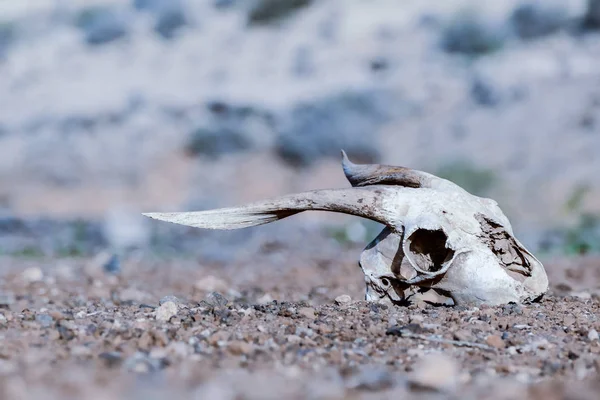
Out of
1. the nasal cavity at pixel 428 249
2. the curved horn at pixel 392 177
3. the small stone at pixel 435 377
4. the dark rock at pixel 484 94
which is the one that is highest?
the dark rock at pixel 484 94

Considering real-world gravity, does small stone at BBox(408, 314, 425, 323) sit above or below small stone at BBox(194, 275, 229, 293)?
above

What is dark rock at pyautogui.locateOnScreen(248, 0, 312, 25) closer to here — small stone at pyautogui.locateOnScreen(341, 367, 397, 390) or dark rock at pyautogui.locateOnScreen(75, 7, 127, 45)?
dark rock at pyautogui.locateOnScreen(75, 7, 127, 45)

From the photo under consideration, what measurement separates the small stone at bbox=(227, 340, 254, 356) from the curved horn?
2.21 m

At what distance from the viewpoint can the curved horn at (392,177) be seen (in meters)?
5.48

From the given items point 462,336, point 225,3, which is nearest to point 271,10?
point 225,3

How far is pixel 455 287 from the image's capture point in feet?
16.3

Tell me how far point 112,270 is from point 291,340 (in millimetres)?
5939

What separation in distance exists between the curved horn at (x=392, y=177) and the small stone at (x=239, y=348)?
87.1 inches

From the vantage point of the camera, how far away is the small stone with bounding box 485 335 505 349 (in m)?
3.91

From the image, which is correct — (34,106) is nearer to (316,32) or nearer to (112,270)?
(316,32)

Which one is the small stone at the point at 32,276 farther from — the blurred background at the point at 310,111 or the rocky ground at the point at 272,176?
the blurred background at the point at 310,111

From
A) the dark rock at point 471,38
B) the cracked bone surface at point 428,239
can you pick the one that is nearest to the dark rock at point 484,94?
the dark rock at point 471,38

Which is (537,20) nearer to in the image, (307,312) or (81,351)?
(307,312)

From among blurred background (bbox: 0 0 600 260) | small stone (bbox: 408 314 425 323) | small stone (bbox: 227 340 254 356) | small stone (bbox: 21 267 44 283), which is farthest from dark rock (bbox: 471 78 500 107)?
small stone (bbox: 227 340 254 356)
